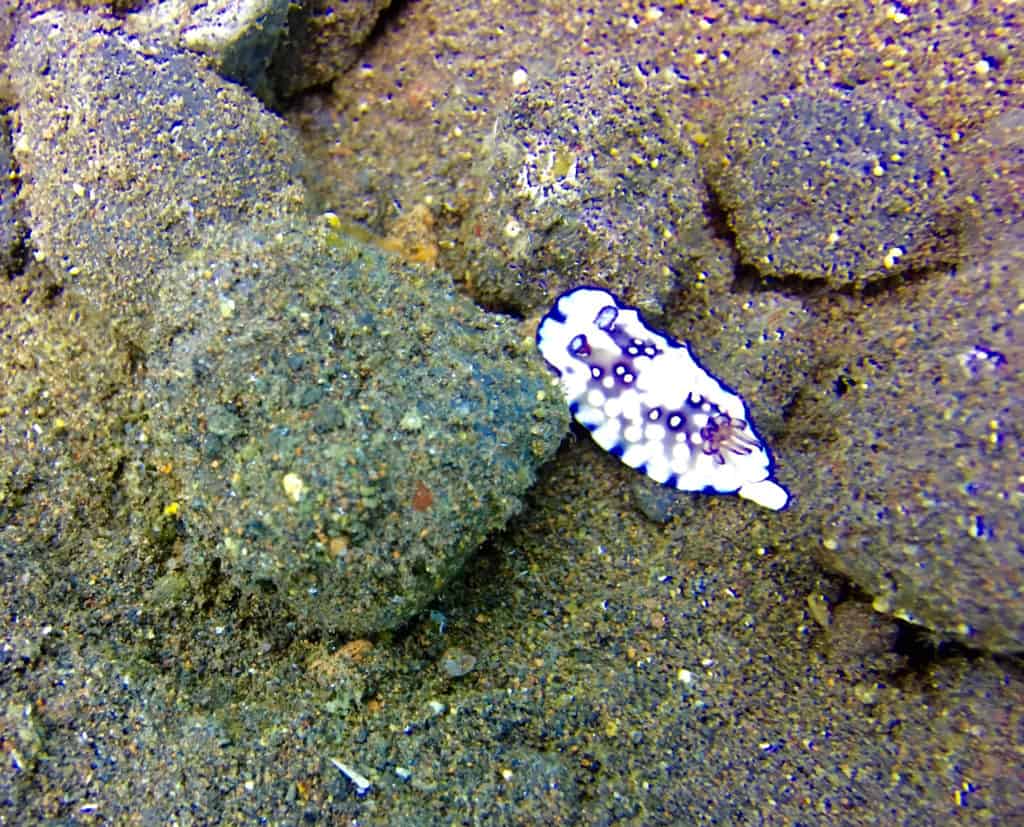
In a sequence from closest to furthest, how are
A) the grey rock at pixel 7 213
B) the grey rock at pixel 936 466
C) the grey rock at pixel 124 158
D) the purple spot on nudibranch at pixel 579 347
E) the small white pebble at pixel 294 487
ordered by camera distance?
the small white pebble at pixel 294 487 < the grey rock at pixel 936 466 < the grey rock at pixel 124 158 < the grey rock at pixel 7 213 < the purple spot on nudibranch at pixel 579 347

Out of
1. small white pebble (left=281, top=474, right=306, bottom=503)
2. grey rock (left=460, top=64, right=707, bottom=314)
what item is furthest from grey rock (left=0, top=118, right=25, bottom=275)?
grey rock (left=460, top=64, right=707, bottom=314)

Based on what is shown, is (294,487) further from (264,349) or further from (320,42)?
(320,42)

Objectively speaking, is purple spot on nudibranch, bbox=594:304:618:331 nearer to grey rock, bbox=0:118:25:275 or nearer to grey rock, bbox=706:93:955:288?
grey rock, bbox=706:93:955:288

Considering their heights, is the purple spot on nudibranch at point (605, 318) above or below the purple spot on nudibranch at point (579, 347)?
above

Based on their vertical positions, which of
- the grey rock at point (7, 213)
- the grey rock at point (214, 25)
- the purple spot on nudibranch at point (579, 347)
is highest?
the grey rock at point (214, 25)

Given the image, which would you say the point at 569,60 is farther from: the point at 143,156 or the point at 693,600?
the point at 693,600

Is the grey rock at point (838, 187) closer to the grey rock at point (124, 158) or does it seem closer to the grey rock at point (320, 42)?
the grey rock at point (320, 42)

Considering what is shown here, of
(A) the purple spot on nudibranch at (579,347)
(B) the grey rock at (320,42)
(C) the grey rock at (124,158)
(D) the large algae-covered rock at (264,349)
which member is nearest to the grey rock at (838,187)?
(A) the purple spot on nudibranch at (579,347)
